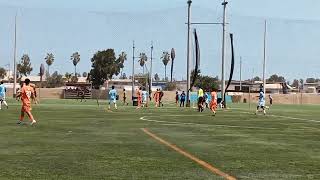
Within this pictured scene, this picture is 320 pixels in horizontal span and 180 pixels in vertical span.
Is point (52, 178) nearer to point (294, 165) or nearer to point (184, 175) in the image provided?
point (184, 175)

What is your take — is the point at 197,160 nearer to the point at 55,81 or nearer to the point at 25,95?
the point at 25,95

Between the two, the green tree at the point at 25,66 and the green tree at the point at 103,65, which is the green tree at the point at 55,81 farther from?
the green tree at the point at 103,65

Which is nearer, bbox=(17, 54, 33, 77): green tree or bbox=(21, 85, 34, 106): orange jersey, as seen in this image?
bbox=(21, 85, 34, 106): orange jersey

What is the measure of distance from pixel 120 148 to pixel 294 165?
15.0ft

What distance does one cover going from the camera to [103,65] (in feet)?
415

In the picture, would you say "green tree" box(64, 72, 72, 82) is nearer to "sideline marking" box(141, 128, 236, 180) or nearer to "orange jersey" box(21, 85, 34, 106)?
"orange jersey" box(21, 85, 34, 106)

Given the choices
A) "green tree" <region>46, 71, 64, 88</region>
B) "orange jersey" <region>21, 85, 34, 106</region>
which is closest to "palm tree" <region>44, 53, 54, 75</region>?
"green tree" <region>46, 71, 64, 88</region>

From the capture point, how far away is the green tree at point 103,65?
126 m

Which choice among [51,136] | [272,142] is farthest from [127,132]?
[272,142]

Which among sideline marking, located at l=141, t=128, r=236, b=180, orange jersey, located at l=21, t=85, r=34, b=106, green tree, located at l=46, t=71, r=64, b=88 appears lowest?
sideline marking, located at l=141, t=128, r=236, b=180

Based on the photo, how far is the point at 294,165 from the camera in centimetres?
1214

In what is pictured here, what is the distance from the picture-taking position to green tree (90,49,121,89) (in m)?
126

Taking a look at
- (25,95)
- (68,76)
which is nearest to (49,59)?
(68,76)

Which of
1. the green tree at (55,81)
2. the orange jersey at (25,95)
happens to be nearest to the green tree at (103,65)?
the green tree at (55,81)
